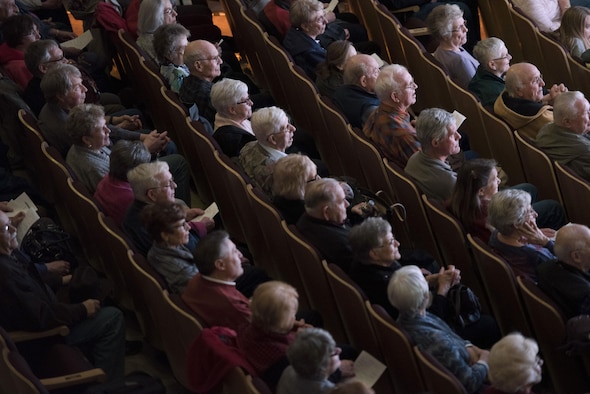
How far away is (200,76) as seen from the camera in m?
5.00

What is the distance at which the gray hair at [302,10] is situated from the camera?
545 centimetres

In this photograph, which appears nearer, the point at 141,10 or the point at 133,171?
the point at 133,171

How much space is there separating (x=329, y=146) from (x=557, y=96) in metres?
0.98

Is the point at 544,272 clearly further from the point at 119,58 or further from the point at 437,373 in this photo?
the point at 119,58

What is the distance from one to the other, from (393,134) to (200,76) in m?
0.90

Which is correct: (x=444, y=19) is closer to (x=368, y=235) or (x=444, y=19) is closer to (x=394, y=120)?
(x=394, y=120)

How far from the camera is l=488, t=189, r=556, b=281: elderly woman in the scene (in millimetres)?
3873

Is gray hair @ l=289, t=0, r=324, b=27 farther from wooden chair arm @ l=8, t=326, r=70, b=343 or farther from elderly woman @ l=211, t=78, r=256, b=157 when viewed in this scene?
wooden chair arm @ l=8, t=326, r=70, b=343

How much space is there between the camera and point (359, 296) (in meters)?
3.57

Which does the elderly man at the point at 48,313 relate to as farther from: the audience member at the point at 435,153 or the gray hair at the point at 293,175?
the audience member at the point at 435,153

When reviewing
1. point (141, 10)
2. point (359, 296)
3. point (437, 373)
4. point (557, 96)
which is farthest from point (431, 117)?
point (141, 10)

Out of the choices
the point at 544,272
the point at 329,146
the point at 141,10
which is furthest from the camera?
the point at 141,10

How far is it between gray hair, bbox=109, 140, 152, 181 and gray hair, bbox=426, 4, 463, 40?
1844 mm

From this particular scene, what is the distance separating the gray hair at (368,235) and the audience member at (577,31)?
2.23 m
